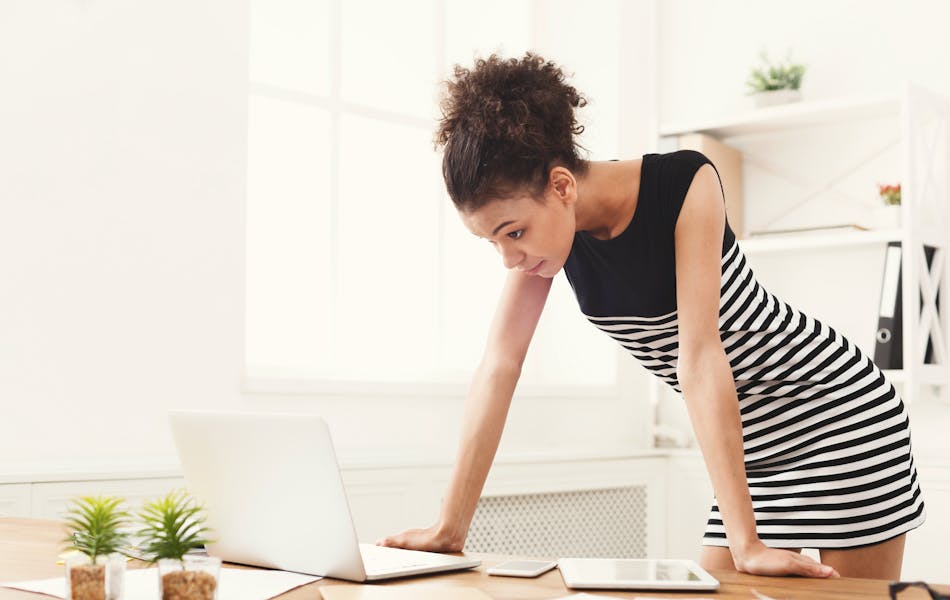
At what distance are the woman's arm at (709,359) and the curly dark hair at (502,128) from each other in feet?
0.61

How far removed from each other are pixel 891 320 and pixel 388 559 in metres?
2.09

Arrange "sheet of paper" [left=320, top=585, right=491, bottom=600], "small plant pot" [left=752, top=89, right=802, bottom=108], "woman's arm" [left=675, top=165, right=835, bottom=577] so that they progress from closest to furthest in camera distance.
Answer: "sheet of paper" [left=320, top=585, right=491, bottom=600], "woman's arm" [left=675, top=165, right=835, bottom=577], "small plant pot" [left=752, top=89, right=802, bottom=108]

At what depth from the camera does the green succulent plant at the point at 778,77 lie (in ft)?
10.5

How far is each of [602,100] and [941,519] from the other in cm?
171

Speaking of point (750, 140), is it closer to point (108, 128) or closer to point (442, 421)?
point (442, 421)

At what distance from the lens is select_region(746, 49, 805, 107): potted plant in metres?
3.21

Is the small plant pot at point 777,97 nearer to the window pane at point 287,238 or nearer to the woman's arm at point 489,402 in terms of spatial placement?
the window pane at point 287,238

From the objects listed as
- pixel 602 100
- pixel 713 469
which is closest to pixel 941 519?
pixel 602 100

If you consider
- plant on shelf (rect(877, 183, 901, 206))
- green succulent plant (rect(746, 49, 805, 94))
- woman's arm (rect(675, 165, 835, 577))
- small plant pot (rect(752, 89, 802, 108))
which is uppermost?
green succulent plant (rect(746, 49, 805, 94))

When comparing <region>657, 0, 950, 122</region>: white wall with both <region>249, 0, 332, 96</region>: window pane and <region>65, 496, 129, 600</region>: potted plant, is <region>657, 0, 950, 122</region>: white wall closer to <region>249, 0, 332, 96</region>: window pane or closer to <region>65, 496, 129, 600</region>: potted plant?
<region>249, 0, 332, 96</region>: window pane

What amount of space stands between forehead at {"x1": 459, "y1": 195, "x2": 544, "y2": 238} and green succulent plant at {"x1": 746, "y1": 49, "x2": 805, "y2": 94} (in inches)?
86.4

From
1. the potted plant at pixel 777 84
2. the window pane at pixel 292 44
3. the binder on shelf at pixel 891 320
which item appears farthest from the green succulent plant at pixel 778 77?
the window pane at pixel 292 44

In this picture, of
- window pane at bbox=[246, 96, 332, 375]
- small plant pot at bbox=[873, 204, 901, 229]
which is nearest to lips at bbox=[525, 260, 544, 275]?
window pane at bbox=[246, 96, 332, 375]

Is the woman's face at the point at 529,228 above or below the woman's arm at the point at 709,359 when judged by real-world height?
above
